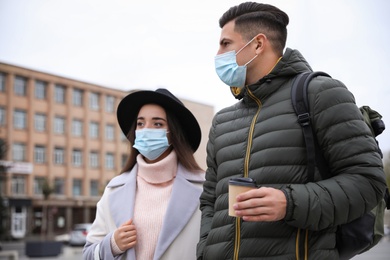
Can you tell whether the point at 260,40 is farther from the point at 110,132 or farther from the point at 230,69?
the point at 110,132

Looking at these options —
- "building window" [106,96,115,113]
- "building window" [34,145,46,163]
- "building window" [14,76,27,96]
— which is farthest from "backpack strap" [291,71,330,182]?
"building window" [106,96,115,113]

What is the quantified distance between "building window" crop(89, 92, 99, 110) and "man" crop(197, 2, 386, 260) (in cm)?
5177

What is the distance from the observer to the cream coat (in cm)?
320

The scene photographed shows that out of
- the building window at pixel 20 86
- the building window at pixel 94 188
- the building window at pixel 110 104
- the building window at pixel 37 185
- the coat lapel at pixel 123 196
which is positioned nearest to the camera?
the coat lapel at pixel 123 196

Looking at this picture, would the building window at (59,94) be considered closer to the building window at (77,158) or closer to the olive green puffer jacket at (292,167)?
the building window at (77,158)

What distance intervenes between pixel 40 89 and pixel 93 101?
592cm

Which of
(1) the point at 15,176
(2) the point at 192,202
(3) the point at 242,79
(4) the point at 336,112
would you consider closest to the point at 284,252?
(4) the point at 336,112

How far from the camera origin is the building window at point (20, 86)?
47688mm

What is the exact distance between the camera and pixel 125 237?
3150 millimetres

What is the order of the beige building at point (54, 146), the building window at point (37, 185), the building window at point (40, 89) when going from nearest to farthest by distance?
the beige building at point (54, 146) → the building window at point (37, 185) → the building window at point (40, 89)

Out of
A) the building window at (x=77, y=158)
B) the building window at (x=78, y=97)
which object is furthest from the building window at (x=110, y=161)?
the building window at (x=78, y=97)

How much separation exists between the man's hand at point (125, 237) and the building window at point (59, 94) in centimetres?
4918

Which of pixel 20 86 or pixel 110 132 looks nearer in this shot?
pixel 20 86

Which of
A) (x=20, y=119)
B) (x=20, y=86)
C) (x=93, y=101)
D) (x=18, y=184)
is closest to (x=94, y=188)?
(x=18, y=184)
